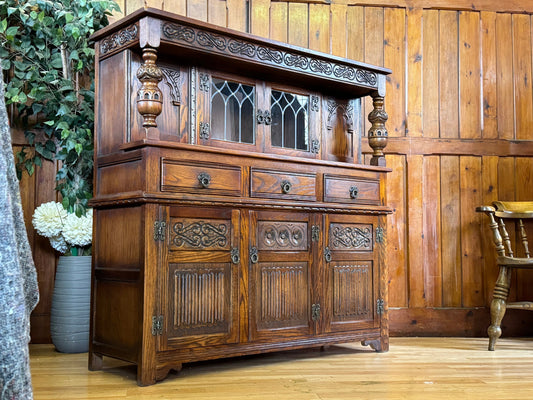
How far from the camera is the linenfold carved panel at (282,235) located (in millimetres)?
2691

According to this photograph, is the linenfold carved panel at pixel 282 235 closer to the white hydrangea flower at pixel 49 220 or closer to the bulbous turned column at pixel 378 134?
the bulbous turned column at pixel 378 134

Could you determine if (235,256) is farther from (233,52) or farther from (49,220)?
(49,220)

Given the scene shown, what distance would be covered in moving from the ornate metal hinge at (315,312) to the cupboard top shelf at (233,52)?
3.98ft

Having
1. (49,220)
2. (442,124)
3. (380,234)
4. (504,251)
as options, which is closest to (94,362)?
(49,220)

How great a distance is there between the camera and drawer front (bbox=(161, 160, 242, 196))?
238cm

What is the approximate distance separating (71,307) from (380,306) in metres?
1.66

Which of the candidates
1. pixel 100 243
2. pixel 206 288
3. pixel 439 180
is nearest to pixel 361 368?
pixel 206 288

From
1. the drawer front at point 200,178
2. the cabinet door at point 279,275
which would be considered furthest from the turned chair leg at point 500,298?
the drawer front at point 200,178

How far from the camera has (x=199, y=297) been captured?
8.02ft

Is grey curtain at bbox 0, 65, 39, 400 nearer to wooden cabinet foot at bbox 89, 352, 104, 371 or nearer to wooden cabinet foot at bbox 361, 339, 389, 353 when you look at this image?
wooden cabinet foot at bbox 89, 352, 104, 371

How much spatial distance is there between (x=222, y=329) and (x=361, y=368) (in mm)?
692

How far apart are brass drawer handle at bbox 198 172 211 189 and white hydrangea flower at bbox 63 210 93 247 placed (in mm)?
843

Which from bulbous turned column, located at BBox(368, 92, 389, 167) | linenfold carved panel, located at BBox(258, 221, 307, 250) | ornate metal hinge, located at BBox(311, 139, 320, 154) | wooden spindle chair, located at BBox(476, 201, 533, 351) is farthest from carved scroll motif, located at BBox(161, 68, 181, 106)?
wooden spindle chair, located at BBox(476, 201, 533, 351)

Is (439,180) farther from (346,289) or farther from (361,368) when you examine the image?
(361,368)
